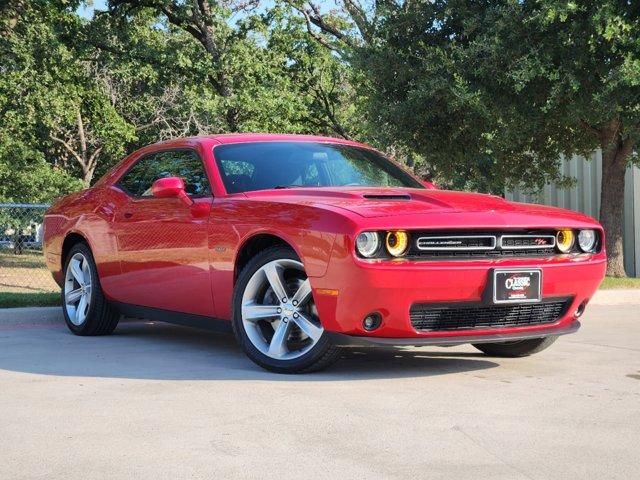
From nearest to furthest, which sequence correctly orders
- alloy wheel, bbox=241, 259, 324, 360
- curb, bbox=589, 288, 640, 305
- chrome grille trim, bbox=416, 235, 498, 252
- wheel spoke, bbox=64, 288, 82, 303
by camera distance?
chrome grille trim, bbox=416, 235, 498, 252, alloy wheel, bbox=241, 259, 324, 360, wheel spoke, bbox=64, 288, 82, 303, curb, bbox=589, 288, 640, 305

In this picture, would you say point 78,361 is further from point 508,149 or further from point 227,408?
point 508,149

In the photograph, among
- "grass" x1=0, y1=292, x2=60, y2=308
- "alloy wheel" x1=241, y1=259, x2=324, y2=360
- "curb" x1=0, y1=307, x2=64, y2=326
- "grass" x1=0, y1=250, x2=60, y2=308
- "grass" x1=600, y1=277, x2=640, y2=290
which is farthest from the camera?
"grass" x1=600, y1=277, x2=640, y2=290

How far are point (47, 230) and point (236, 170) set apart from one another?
8.82 ft

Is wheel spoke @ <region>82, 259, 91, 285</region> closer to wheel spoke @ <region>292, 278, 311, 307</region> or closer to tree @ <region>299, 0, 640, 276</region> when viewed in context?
wheel spoke @ <region>292, 278, 311, 307</region>

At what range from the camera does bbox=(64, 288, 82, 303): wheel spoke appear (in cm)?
795

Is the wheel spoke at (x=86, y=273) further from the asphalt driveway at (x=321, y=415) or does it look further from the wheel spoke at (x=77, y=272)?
the asphalt driveway at (x=321, y=415)

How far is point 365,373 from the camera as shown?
19.0 feet

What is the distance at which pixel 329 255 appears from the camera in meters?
5.32

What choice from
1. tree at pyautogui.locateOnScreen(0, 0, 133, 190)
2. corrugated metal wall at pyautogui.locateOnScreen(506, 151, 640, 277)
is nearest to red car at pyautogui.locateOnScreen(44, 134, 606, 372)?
tree at pyautogui.locateOnScreen(0, 0, 133, 190)

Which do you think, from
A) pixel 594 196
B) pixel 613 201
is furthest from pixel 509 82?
pixel 594 196

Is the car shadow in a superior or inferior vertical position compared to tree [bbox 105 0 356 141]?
inferior

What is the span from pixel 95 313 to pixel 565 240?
3.75m

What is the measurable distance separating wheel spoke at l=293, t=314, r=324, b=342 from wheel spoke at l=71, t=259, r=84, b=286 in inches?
111

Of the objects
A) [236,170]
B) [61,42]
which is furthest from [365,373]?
[61,42]
